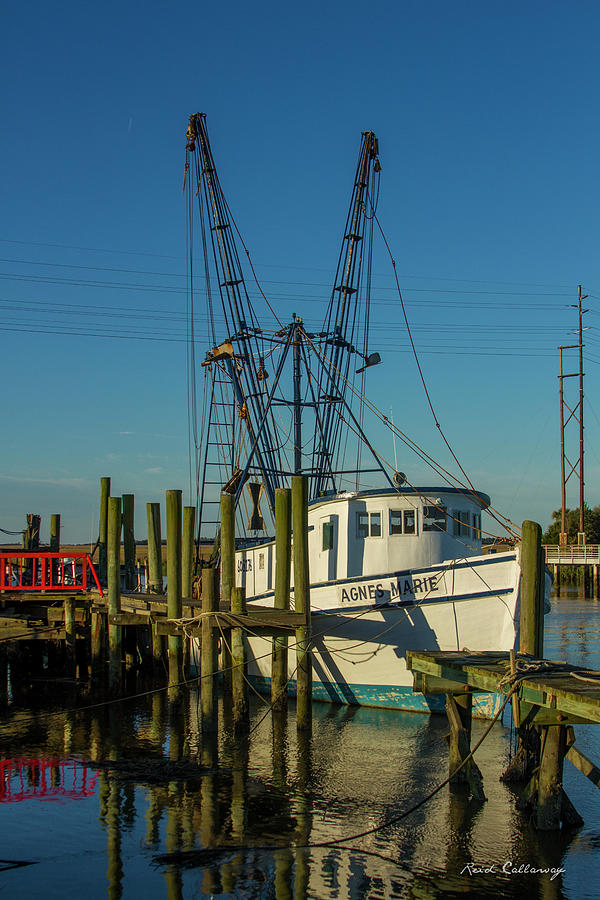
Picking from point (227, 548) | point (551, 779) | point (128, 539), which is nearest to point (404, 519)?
point (227, 548)

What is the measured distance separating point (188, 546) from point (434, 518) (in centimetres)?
733

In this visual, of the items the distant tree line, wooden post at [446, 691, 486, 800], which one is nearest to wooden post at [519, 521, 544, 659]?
wooden post at [446, 691, 486, 800]

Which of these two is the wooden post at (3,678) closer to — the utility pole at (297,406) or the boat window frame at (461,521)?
the utility pole at (297,406)

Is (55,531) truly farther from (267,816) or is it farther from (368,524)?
(267,816)

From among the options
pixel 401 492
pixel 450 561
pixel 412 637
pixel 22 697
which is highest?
pixel 401 492

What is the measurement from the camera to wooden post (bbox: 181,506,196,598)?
23281mm

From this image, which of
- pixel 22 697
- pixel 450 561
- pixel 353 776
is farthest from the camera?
pixel 22 697

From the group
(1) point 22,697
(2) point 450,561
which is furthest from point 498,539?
(1) point 22,697

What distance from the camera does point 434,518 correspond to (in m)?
21.2

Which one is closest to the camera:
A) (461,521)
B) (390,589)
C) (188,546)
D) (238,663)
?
(238,663)

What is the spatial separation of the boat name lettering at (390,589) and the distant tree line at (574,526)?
206 feet

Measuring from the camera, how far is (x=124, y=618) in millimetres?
21953

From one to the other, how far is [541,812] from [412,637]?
8.22m

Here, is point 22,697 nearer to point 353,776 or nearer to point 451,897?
point 353,776
